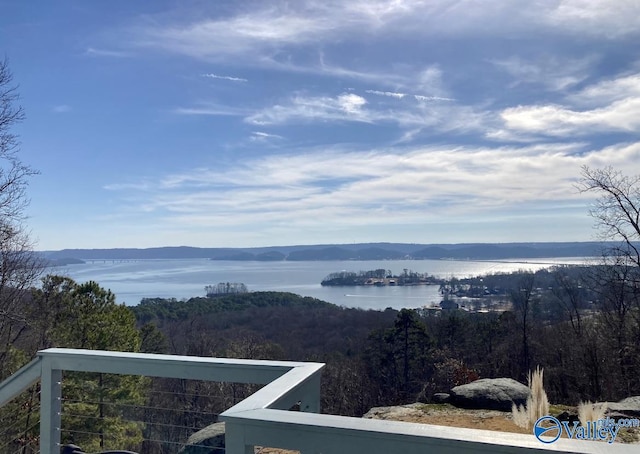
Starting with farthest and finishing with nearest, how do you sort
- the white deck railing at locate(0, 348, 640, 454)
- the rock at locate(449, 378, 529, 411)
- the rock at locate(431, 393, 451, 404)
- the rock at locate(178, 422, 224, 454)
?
the rock at locate(431, 393, 451, 404), the rock at locate(449, 378, 529, 411), the rock at locate(178, 422, 224, 454), the white deck railing at locate(0, 348, 640, 454)

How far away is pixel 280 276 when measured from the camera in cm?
7325

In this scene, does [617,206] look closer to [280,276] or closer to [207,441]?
[207,441]

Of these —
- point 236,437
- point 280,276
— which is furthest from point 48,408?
point 280,276

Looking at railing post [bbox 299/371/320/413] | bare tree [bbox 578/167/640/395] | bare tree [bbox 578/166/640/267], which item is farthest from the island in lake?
railing post [bbox 299/371/320/413]

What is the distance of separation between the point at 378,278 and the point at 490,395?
54.1 m

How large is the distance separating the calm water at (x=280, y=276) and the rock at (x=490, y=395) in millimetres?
35089

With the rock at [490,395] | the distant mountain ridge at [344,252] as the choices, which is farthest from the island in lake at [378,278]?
the rock at [490,395]

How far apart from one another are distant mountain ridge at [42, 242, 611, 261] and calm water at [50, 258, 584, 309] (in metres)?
1.23

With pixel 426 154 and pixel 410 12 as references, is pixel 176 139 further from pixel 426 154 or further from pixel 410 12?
pixel 410 12

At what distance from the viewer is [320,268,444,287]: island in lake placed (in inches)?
2167

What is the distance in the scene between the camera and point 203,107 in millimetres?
11016

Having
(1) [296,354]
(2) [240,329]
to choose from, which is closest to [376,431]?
(1) [296,354]

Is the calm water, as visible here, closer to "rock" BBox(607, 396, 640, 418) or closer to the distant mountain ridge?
the distant mountain ridge

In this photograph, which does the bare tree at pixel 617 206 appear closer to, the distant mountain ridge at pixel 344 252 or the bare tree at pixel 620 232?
the bare tree at pixel 620 232
